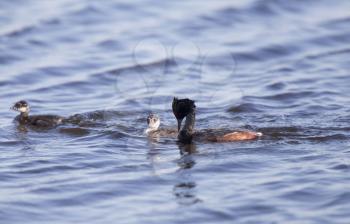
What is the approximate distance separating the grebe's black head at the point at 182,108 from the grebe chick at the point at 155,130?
0.28m

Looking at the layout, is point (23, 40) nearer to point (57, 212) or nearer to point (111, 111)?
point (111, 111)

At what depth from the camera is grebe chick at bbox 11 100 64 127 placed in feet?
53.8

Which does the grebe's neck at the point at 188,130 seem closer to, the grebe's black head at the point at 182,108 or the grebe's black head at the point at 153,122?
the grebe's black head at the point at 182,108

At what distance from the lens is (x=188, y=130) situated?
15.3 metres

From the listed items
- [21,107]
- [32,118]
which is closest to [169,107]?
[32,118]

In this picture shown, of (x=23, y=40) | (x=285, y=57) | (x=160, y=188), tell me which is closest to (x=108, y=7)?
(x=23, y=40)

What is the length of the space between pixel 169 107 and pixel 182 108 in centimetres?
249

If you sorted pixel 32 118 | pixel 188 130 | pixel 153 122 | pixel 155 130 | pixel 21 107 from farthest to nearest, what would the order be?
pixel 21 107 → pixel 32 118 → pixel 153 122 → pixel 155 130 → pixel 188 130

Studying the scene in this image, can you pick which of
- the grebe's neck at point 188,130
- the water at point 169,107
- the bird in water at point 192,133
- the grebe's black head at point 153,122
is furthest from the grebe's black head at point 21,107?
the grebe's neck at point 188,130

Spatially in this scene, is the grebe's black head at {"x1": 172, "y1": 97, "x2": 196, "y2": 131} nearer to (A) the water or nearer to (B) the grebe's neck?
(B) the grebe's neck

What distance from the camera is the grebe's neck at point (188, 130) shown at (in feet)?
50.0

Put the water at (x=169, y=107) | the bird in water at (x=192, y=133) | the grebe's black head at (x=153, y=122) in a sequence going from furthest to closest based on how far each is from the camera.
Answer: the grebe's black head at (x=153, y=122) < the bird in water at (x=192, y=133) < the water at (x=169, y=107)

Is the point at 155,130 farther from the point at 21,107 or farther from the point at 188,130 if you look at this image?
the point at 21,107

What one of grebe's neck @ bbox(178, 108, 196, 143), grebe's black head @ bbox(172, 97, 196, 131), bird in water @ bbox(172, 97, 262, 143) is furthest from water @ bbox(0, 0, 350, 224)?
grebe's black head @ bbox(172, 97, 196, 131)
